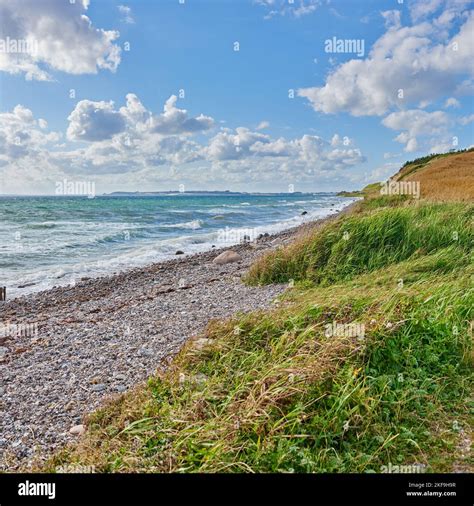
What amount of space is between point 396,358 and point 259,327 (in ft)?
5.73

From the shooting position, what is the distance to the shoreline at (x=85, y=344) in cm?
408

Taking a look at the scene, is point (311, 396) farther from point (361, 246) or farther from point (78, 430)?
point (361, 246)

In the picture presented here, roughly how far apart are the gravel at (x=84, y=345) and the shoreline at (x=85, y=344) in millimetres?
12

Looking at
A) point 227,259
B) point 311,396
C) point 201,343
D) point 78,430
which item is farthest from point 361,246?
point 78,430

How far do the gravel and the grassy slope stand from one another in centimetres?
52

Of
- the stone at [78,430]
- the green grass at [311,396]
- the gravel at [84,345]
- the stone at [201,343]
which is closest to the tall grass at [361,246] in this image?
the gravel at [84,345]

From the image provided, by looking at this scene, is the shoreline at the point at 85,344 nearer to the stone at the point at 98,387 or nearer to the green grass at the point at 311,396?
the stone at the point at 98,387

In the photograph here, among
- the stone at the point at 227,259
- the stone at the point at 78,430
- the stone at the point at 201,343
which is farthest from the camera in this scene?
the stone at the point at 227,259

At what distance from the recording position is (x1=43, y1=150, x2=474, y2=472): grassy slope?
3.11 meters

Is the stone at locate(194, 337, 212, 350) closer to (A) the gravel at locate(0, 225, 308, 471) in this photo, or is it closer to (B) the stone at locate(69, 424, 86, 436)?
(A) the gravel at locate(0, 225, 308, 471)

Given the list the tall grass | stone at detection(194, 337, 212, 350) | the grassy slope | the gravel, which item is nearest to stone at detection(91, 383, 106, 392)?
the gravel

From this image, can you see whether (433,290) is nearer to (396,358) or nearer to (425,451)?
(396,358)

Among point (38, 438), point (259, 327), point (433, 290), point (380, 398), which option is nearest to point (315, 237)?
point (433, 290)

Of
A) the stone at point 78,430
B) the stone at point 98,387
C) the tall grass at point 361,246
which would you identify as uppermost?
the tall grass at point 361,246
